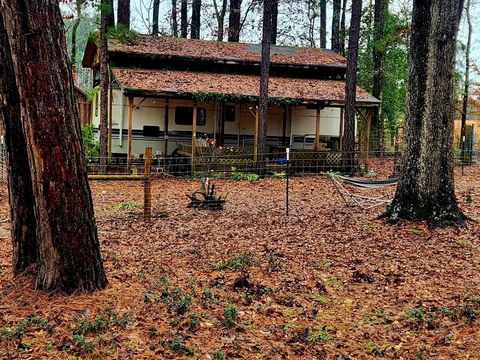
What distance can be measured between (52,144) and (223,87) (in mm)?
15497

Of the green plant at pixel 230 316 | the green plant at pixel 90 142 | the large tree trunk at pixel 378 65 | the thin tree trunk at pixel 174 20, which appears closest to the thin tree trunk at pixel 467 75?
the large tree trunk at pixel 378 65

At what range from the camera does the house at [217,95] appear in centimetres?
1922

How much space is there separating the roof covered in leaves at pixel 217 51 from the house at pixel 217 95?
44 millimetres

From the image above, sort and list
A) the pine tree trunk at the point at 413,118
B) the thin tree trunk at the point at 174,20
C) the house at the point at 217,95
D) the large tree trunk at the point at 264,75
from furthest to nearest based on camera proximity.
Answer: the thin tree trunk at the point at 174,20 → the house at the point at 217,95 → the large tree trunk at the point at 264,75 → the pine tree trunk at the point at 413,118

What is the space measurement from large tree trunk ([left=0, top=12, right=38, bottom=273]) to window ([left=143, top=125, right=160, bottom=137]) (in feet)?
53.7

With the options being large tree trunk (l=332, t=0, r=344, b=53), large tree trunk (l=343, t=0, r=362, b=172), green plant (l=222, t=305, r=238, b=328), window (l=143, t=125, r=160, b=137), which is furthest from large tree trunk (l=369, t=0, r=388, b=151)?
green plant (l=222, t=305, r=238, b=328)

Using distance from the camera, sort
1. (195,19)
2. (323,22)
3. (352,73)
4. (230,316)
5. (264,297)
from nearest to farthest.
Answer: (230,316) → (264,297) → (352,73) → (323,22) → (195,19)

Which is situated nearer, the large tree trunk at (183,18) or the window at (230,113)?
the window at (230,113)

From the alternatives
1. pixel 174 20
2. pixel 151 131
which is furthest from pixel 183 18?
pixel 151 131

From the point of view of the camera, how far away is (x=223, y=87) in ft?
63.3

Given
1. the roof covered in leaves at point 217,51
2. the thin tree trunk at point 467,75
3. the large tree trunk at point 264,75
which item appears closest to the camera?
the large tree trunk at point 264,75

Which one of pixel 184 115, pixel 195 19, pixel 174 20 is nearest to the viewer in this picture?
pixel 184 115

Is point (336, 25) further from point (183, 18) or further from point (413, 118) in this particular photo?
point (413, 118)

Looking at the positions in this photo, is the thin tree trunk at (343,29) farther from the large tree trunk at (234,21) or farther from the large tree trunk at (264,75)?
the large tree trunk at (264,75)
